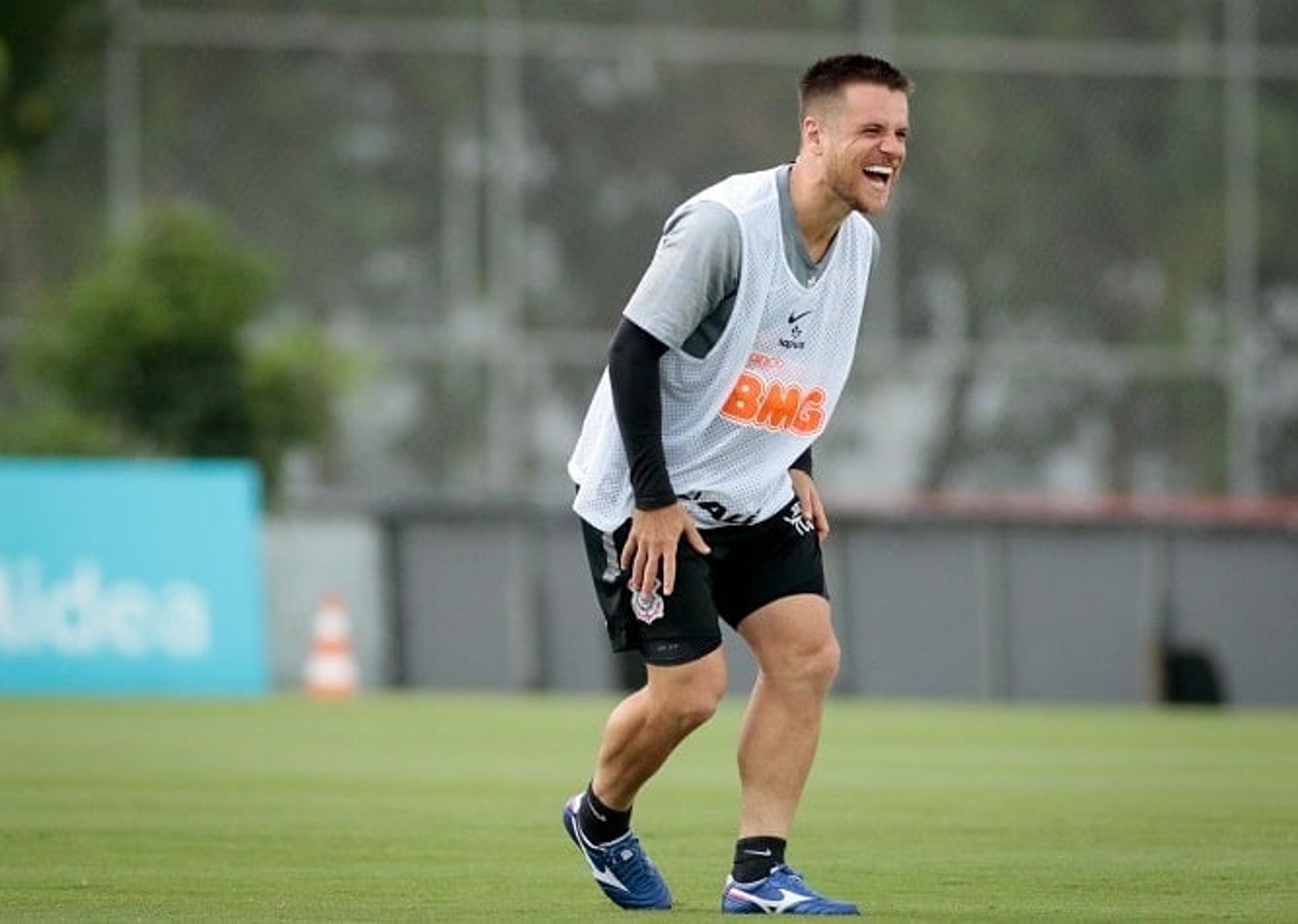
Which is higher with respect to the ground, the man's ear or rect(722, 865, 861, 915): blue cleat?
the man's ear

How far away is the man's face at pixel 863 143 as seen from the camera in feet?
26.9

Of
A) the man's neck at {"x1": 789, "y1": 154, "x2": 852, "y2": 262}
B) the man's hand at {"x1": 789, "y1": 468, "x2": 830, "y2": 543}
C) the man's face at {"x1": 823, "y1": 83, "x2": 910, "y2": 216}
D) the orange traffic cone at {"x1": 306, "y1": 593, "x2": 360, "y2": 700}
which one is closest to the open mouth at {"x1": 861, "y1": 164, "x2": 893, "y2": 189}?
Answer: the man's face at {"x1": 823, "y1": 83, "x2": 910, "y2": 216}

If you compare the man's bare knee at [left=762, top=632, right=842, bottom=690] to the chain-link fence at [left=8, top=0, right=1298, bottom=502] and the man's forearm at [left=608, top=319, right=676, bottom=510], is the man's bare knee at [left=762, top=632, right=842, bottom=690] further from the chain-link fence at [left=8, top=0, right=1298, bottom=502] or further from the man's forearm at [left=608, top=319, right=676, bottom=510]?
the chain-link fence at [left=8, top=0, right=1298, bottom=502]

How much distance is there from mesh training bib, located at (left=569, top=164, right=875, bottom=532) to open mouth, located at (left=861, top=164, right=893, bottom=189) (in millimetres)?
238

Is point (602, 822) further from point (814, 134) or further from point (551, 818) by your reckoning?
point (551, 818)

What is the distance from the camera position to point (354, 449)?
3094 centimetres

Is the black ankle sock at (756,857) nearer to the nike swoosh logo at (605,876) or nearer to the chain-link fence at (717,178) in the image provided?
the nike swoosh logo at (605,876)

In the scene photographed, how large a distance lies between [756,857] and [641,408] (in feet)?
3.77

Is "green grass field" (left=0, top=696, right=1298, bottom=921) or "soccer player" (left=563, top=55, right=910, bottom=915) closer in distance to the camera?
"soccer player" (left=563, top=55, right=910, bottom=915)

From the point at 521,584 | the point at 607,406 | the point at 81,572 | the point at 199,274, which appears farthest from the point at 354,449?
the point at 607,406

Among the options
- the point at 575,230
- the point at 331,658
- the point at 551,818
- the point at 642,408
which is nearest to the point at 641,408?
the point at 642,408

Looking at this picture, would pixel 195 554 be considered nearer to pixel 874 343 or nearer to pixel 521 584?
pixel 521 584

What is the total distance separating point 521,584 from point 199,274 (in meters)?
5.04

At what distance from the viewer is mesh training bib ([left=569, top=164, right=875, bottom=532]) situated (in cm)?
822
